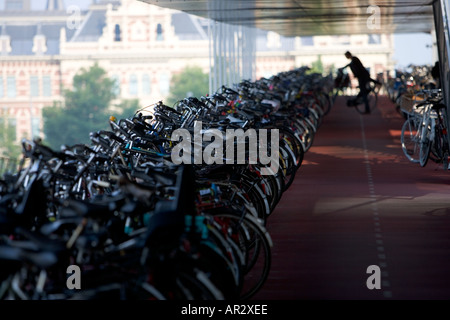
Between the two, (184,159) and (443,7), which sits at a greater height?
(443,7)

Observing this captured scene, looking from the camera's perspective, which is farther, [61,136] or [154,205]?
[61,136]

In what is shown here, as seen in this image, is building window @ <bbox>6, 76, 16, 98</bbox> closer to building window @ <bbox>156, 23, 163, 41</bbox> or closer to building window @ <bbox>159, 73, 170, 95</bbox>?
building window @ <bbox>159, 73, 170, 95</bbox>

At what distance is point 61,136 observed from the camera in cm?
8256

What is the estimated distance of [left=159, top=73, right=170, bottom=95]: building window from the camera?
80062 mm

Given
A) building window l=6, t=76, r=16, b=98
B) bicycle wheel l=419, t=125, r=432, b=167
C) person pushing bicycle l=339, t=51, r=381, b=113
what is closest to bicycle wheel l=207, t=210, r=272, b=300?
bicycle wheel l=419, t=125, r=432, b=167

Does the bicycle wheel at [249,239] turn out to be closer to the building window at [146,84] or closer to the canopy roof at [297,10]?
the canopy roof at [297,10]

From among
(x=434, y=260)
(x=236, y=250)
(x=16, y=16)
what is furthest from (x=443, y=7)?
(x=16, y=16)

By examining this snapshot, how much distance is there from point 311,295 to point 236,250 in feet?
2.56

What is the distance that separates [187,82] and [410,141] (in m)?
71.0

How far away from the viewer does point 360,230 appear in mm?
6047

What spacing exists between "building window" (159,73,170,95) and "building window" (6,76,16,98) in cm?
1347

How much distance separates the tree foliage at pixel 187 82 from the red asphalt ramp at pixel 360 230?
69684mm
